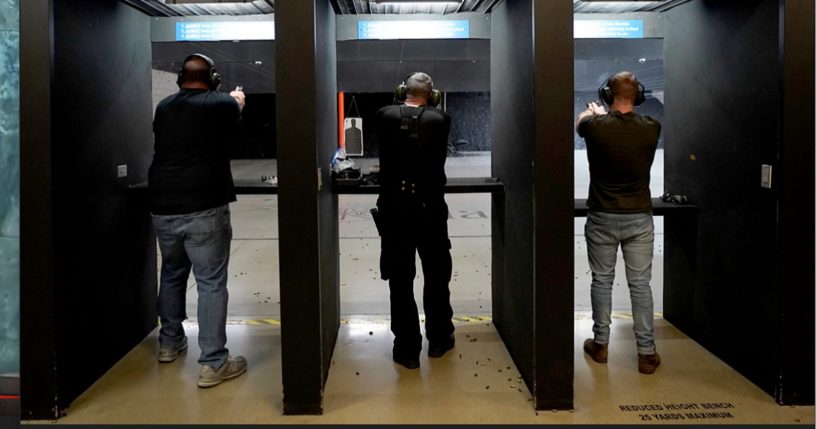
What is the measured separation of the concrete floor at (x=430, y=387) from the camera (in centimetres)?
284

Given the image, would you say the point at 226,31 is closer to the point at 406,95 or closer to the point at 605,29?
the point at 406,95

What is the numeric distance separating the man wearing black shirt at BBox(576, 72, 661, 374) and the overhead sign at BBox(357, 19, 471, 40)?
1.08 m

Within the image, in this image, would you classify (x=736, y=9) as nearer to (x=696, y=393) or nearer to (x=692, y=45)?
(x=692, y=45)

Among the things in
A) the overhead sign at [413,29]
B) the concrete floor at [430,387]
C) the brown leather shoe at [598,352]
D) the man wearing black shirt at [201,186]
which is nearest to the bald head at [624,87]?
the overhead sign at [413,29]

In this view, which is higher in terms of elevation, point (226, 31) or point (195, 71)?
point (226, 31)

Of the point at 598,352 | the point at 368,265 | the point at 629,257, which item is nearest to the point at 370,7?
the point at 629,257

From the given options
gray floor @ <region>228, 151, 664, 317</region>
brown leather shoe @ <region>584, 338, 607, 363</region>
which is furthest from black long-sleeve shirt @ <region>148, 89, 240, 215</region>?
brown leather shoe @ <region>584, 338, 607, 363</region>

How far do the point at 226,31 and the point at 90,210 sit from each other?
4.91 feet

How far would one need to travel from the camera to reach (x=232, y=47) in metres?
10.6

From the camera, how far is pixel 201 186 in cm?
310

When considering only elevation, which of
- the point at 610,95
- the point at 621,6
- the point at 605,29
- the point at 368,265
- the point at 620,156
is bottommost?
the point at 368,265

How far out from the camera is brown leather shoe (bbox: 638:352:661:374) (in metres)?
3.32

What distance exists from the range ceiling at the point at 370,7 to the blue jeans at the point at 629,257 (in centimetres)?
134

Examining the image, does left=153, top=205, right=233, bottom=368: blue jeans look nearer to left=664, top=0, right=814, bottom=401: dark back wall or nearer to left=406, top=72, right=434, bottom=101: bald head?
left=406, top=72, right=434, bottom=101: bald head
